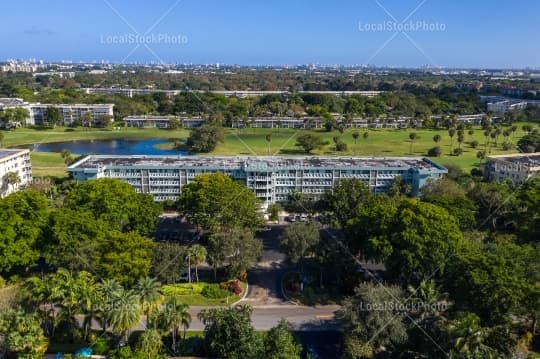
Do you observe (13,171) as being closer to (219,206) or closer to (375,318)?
(219,206)

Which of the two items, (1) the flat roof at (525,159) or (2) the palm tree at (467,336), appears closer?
(2) the palm tree at (467,336)

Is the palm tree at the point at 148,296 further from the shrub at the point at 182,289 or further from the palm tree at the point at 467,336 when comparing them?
the palm tree at the point at 467,336

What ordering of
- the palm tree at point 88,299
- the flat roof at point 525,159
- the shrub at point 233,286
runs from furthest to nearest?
the flat roof at point 525,159
the shrub at point 233,286
the palm tree at point 88,299

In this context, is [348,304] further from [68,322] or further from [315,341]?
[68,322]

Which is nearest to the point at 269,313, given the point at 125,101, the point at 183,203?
the point at 183,203

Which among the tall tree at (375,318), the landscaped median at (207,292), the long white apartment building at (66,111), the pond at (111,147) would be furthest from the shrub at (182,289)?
the long white apartment building at (66,111)

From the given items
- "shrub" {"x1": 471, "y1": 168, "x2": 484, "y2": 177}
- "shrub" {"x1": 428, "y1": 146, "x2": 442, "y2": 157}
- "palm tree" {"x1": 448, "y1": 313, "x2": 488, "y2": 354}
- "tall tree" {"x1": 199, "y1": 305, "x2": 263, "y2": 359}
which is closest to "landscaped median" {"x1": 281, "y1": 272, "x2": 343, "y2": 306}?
"tall tree" {"x1": 199, "y1": 305, "x2": 263, "y2": 359}

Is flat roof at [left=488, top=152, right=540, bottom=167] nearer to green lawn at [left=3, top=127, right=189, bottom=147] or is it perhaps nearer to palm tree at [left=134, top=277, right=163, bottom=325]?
palm tree at [left=134, top=277, right=163, bottom=325]
